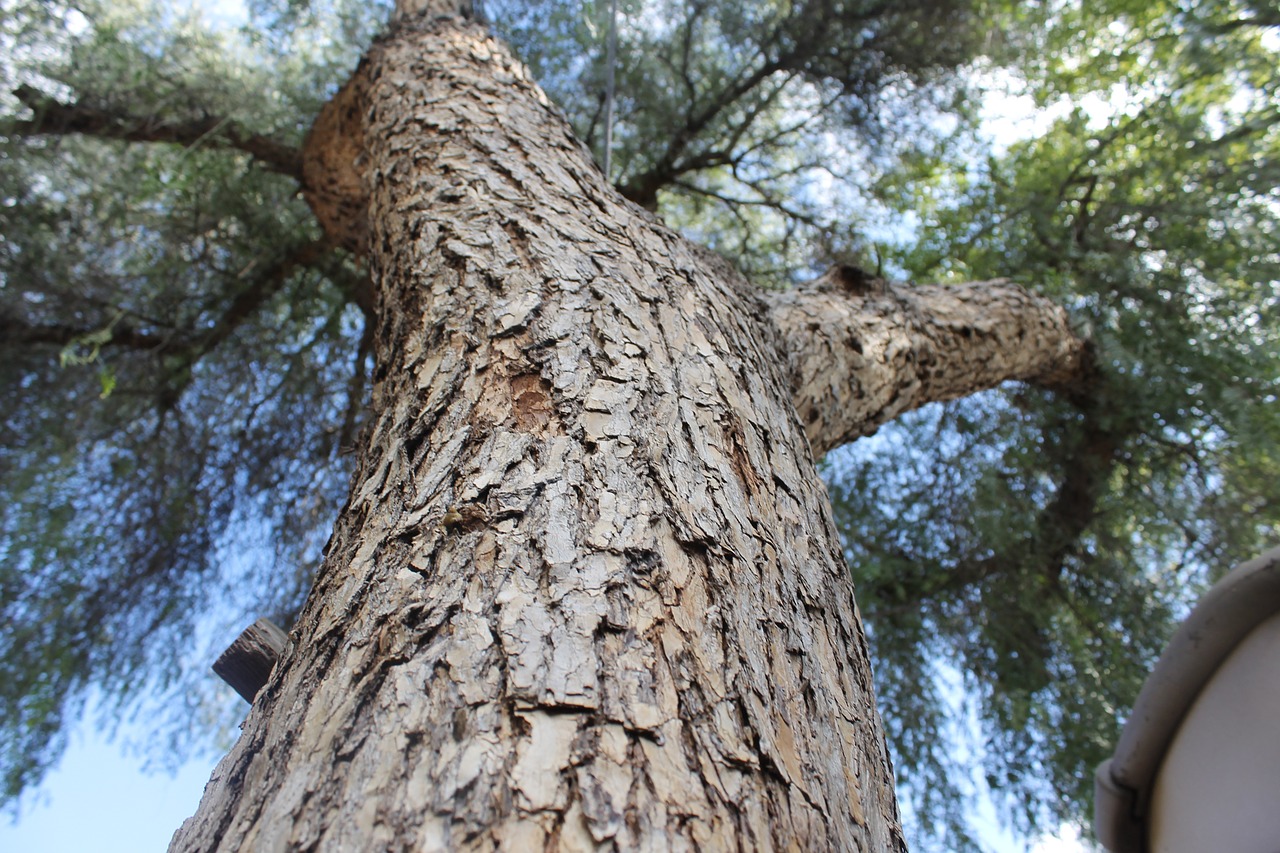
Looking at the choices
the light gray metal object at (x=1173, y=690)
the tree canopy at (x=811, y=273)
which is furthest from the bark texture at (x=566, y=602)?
the tree canopy at (x=811, y=273)

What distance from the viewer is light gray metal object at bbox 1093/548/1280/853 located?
1.98m

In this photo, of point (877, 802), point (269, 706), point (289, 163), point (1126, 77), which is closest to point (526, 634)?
point (269, 706)

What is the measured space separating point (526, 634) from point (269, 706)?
35cm

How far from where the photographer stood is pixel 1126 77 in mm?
4523

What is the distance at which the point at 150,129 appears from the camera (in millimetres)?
3875

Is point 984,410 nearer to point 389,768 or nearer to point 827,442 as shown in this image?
point 827,442

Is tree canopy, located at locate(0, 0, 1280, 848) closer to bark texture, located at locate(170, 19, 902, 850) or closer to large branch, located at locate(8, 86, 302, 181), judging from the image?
large branch, located at locate(8, 86, 302, 181)

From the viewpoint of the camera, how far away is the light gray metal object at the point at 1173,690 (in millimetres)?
1978

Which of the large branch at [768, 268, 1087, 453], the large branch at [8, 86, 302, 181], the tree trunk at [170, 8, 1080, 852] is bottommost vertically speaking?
the tree trunk at [170, 8, 1080, 852]

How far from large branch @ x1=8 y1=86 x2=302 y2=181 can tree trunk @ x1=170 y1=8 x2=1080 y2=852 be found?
9.76 feet

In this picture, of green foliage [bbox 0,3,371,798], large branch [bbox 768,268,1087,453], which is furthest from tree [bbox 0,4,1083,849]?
green foliage [bbox 0,3,371,798]

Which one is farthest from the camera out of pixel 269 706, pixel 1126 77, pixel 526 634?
pixel 1126 77

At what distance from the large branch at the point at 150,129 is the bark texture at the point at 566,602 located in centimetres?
295

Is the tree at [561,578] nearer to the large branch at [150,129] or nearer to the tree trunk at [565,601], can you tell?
the tree trunk at [565,601]
